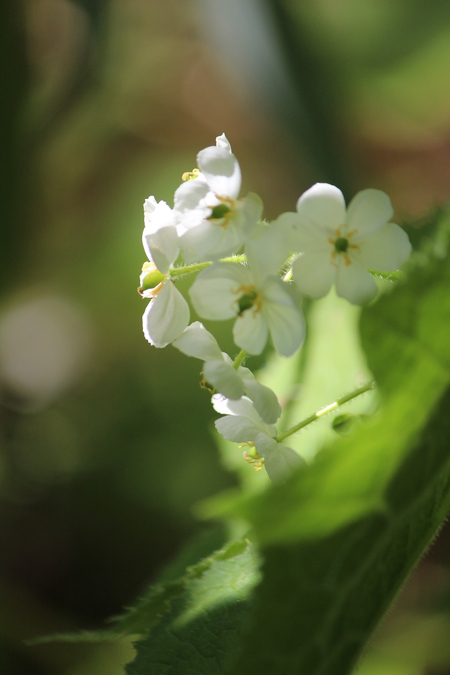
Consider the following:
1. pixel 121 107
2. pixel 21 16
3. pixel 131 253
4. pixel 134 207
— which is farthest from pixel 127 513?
pixel 21 16

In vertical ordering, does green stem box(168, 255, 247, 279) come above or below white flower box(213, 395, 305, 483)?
above

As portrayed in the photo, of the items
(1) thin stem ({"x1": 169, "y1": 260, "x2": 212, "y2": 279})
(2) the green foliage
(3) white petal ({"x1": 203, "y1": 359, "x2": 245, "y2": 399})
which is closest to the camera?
(2) the green foliage

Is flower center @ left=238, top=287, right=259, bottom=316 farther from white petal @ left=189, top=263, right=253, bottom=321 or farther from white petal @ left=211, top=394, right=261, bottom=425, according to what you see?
white petal @ left=211, top=394, right=261, bottom=425

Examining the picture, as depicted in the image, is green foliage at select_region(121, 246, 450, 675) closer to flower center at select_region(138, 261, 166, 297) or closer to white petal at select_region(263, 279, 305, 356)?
white petal at select_region(263, 279, 305, 356)

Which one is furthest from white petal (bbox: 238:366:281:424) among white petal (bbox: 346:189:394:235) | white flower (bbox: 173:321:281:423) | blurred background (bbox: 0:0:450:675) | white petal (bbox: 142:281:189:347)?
blurred background (bbox: 0:0:450:675)

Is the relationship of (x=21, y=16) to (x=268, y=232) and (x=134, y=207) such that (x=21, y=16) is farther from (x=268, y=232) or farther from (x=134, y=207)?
(x=268, y=232)

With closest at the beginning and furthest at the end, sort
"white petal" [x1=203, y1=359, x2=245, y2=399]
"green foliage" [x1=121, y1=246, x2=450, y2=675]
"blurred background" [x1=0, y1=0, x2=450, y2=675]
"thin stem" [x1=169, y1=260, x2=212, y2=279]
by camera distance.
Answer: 1. "green foliage" [x1=121, y1=246, x2=450, y2=675]
2. "white petal" [x1=203, y1=359, x2=245, y2=399]
3. "thin stem" [x1=169, y1=260, x2=212, y2=279]
4. "blurred background" [x1=0, y1=0, x2=450, y2=675]


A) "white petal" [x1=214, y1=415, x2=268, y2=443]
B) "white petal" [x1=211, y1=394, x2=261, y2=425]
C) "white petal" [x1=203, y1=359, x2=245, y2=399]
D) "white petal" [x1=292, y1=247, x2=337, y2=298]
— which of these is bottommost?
"white petal" [x1=214, y1=415, x2=268, y2=443]

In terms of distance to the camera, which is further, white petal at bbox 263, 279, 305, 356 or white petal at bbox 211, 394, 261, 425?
white petal at bbox 211, 394, 261, 425
